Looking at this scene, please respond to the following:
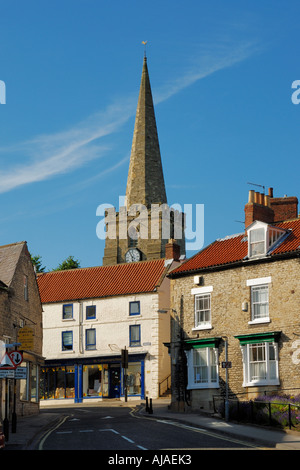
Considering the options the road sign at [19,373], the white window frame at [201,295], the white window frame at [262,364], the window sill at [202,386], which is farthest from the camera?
the white window frame at [201,295]

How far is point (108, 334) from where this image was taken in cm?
5778

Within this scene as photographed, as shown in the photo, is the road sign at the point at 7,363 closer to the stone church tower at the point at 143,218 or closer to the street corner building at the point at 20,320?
the street corner building at the point at 20,320

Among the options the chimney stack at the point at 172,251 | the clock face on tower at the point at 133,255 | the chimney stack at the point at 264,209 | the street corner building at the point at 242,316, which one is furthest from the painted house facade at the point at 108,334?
the clock face on tower at the point at 133,255

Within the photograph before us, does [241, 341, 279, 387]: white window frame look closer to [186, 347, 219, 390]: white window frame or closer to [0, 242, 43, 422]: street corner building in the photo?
[186, 347, 219, 390]: white window frame

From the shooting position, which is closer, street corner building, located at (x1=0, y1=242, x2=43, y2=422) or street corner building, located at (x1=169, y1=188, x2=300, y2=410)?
street corner building, located at (x1=0, y1=242, x2=43, y2=422)

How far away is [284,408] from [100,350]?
2930 centimetres

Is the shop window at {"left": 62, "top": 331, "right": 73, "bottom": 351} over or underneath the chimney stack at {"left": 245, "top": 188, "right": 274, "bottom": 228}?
underneath

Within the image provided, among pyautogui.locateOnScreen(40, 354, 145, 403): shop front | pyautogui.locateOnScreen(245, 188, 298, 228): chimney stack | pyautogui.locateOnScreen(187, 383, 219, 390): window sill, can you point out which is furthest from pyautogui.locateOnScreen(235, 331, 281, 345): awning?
pyautogui.locateOnScreen(40, 354, 145, 403): shop front

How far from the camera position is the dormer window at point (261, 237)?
3888 centimetres

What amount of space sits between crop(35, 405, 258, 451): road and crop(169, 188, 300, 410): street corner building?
5638 mm

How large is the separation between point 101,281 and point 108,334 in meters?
5.09

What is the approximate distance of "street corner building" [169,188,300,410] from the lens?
36906 millimetres
